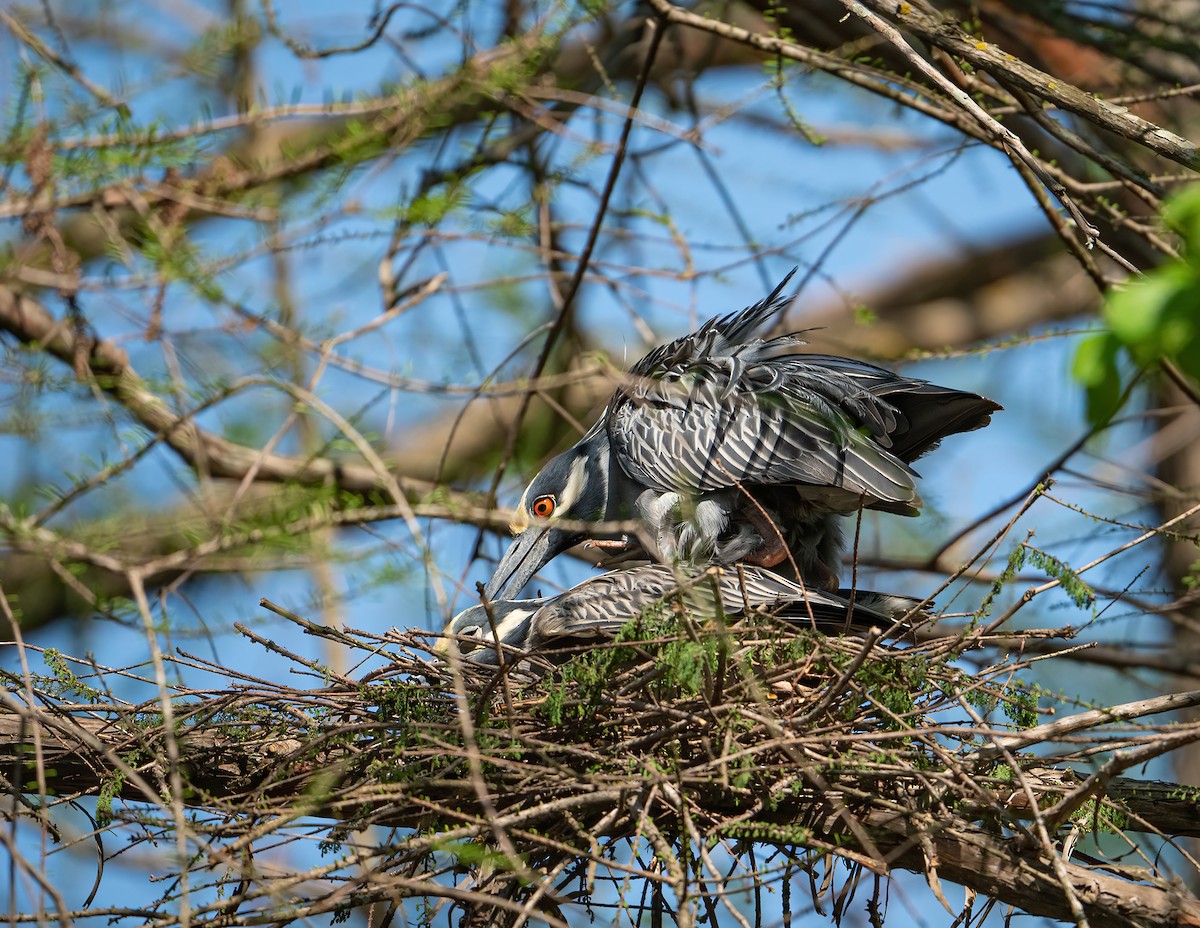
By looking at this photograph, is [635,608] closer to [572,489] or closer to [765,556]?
[765,556]

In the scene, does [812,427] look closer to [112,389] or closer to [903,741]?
[903,741]

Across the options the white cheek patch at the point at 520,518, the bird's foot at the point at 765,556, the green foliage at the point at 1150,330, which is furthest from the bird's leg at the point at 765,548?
the green foliage at the point at 1150,330

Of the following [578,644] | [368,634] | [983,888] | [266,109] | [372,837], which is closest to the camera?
[983,888]

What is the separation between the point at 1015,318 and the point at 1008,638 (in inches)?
228

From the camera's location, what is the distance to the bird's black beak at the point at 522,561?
4000 mm

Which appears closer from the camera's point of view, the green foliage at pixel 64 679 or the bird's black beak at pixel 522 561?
the green foliage at pixel 64 679

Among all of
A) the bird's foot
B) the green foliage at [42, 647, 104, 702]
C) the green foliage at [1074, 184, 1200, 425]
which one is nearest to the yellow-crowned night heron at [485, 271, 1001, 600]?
the bird's foot

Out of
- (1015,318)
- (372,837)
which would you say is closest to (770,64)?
(372,837)

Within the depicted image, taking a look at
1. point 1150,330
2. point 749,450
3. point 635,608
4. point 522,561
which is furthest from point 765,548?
point 1150,330

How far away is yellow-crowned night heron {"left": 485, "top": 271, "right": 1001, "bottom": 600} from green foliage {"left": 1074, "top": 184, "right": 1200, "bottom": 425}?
1977 mm

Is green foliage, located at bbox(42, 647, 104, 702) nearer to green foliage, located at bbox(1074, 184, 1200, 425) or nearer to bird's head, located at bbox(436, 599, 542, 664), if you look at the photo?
bird's head, located at bbox(436, 599, 542, 664)

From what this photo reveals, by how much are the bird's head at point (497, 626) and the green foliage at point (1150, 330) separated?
2.27 m

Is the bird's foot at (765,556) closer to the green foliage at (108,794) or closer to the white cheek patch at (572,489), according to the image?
the white cheek patch at (572,489)

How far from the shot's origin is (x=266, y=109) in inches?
154
